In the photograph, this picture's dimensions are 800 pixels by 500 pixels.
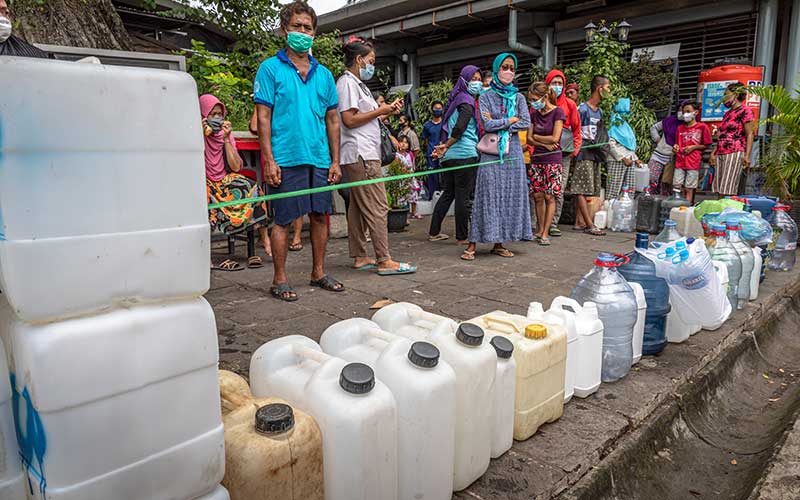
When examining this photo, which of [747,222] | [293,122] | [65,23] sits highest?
[65,23]

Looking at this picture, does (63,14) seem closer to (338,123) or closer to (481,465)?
(338,123)

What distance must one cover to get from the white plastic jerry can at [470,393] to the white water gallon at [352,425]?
293mm

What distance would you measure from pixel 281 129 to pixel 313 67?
19.3 inches

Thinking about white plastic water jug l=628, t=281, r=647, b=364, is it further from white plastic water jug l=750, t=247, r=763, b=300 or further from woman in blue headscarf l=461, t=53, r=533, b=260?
woman in blue headscarf l=461, t=53, r=533, b=260

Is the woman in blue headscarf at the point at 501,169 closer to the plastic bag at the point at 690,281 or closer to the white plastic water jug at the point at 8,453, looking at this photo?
the plastic bag at the point at 690,281

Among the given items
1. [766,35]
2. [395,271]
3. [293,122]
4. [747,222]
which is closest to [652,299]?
[747,222]

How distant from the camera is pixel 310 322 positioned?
3.35 meters

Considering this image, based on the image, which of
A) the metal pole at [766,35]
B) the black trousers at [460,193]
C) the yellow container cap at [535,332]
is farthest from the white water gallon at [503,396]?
the metal pole at [766,35]

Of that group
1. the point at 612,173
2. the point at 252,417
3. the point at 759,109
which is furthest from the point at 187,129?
the point at 759,109

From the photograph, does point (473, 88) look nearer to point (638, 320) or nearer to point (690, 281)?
point (690, 281)

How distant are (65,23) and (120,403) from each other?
16.2 ft

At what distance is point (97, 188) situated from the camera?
1026mm

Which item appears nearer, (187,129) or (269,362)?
(187,129)

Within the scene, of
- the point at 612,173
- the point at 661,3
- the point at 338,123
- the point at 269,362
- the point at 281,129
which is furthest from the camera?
the point at 661,3
